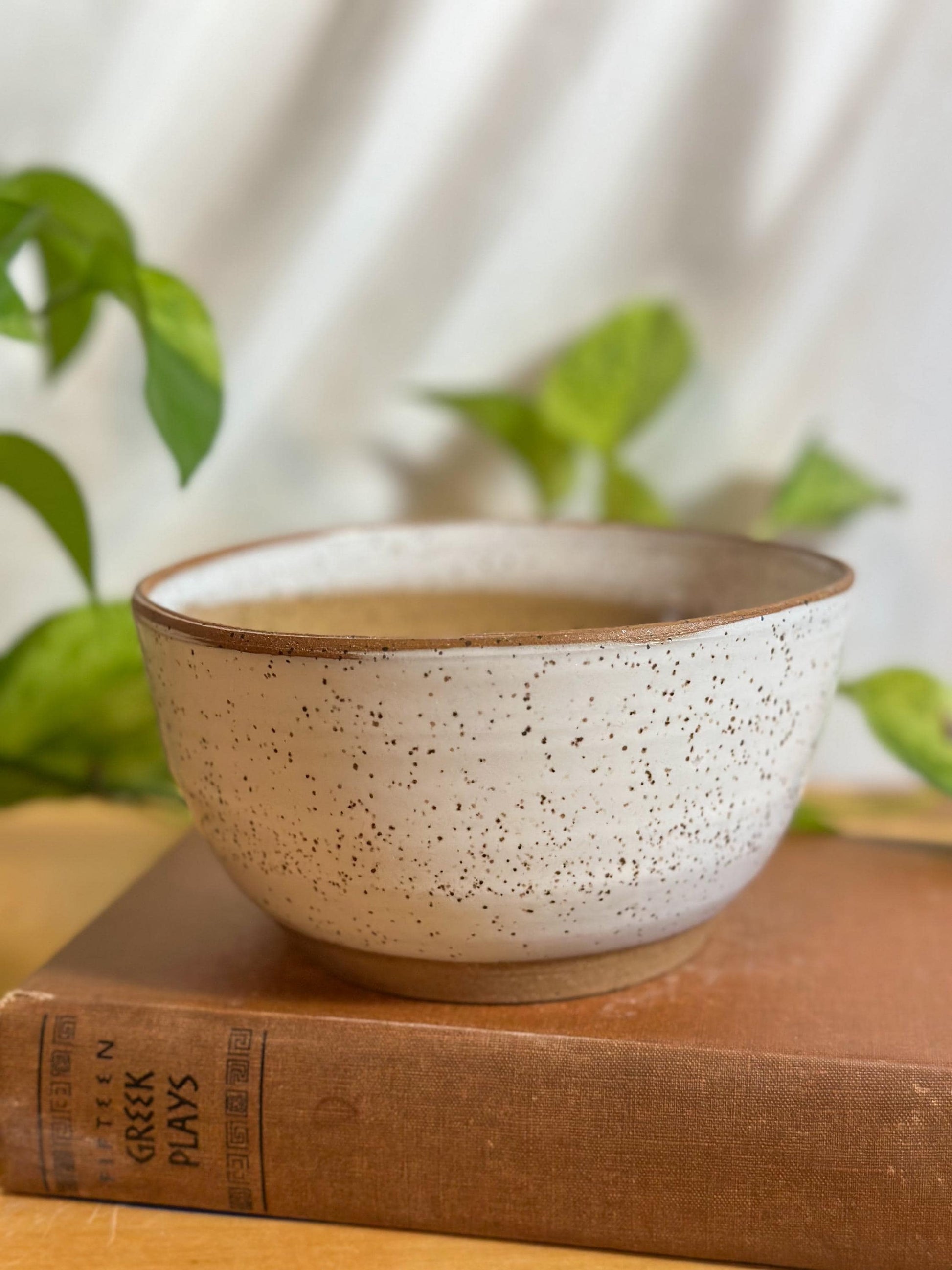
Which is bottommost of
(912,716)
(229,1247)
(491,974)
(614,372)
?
(229,1247)

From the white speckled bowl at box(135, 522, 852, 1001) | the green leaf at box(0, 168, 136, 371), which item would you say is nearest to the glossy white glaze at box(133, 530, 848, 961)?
the white speckled bowl at box(135, 522, 852, 1001)

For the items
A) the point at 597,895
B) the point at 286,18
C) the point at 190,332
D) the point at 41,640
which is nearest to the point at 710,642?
the point at 597,895

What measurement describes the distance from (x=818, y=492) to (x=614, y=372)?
128 millimetres

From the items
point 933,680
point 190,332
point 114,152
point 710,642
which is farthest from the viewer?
point 114,152

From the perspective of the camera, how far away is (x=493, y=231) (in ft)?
2.35

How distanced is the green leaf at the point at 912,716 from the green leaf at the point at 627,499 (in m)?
0.15

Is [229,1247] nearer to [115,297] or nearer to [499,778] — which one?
[499,778]

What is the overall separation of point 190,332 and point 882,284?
A: 391 mm

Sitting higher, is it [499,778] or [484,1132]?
[499,778]

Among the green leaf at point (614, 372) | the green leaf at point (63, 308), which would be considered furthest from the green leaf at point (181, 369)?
the green leaf at point (614, 372)

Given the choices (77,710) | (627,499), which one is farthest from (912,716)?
(77,710)

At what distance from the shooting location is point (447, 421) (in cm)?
75

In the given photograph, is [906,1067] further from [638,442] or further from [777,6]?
[777,6]

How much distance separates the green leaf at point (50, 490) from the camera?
492 mm
